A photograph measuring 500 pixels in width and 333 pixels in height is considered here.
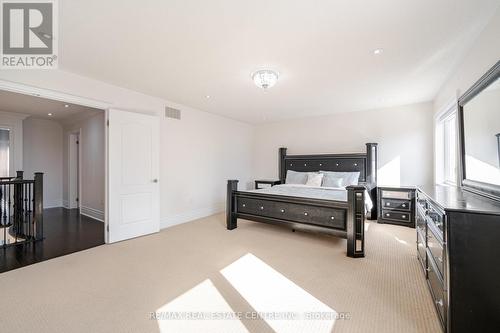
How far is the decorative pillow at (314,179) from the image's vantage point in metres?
4.82

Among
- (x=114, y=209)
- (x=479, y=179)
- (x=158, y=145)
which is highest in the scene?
(x=158, y=145)

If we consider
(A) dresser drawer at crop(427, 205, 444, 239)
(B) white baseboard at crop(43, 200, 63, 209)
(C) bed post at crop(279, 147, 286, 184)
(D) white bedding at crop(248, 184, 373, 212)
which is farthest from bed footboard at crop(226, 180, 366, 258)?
(B) white baseboard at crop(43, 200, 63, 209)

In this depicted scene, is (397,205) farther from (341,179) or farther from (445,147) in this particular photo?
(445,147)

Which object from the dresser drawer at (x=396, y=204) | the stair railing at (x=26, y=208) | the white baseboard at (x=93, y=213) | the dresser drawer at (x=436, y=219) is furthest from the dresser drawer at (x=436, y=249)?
the white baseboard at (x=93, y=213)

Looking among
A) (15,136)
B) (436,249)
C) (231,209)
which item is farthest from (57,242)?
(436,249)

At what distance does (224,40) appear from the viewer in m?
2.14

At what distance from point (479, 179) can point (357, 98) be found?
8.28 feet

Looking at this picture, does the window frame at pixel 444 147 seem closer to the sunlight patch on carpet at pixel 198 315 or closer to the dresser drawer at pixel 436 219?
the dresser drawer at pixel 436 219

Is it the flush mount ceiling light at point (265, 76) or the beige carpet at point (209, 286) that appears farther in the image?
the flush mount ceiling light at point (265, 76)

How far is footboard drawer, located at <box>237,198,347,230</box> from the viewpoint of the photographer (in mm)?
2998

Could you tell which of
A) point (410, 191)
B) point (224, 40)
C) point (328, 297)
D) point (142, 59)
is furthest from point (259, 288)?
point (410, 191)

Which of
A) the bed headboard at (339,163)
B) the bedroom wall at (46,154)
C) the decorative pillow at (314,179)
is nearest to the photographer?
the bed headboard at (339,163)

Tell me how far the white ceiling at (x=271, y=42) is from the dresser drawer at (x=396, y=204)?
207 centimetres

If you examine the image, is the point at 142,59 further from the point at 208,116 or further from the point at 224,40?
the point at 208,116
